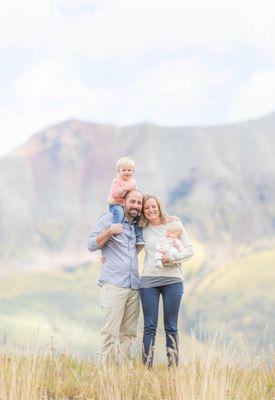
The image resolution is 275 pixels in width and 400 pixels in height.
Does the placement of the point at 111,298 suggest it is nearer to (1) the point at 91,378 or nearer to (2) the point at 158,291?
(2) the point at 158,291

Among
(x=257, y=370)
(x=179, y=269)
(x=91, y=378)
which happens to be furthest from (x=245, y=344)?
(x=91, y=378)

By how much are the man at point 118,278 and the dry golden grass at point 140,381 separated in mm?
551

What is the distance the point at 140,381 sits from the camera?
6137 mm

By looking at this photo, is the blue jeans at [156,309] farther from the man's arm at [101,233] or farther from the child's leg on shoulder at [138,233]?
the man's arm at [101,233]

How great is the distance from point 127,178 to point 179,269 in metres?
1.10

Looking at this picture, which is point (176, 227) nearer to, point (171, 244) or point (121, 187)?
point (171, 244)

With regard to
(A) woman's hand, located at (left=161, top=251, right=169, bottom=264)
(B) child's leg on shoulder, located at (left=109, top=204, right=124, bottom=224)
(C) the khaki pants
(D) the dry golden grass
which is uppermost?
(B) child's leg on shoulder, located at (left=109, top=204, right=124, bottom=224)

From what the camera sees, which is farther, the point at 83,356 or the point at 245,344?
the point at 83,356

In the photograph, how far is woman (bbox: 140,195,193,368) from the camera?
732cm

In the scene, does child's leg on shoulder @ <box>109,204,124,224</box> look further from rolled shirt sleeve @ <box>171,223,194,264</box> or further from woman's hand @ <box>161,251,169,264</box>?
rolled shirt sleeve @ <box>171,223,194,264</box>

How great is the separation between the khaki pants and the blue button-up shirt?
0.08 m

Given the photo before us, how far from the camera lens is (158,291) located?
292 inches

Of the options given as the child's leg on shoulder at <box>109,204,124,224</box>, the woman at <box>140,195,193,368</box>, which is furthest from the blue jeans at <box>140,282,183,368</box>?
the child's leg on shoulder at <box>109,204,124,224</box>

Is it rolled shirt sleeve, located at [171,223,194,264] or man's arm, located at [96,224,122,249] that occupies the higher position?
man's arm, located at [96,224,122,249]
